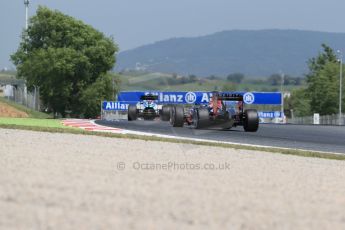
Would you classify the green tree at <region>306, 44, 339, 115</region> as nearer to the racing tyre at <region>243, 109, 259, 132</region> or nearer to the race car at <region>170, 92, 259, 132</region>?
the racing tyre at <region>243, 109, 259, 132</region>

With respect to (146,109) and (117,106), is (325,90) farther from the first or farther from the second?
(146,109)

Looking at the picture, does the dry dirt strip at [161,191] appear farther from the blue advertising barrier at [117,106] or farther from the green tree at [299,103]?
the green tree at [299,103]

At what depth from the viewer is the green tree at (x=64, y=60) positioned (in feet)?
229

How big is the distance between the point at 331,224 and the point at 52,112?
7064cm

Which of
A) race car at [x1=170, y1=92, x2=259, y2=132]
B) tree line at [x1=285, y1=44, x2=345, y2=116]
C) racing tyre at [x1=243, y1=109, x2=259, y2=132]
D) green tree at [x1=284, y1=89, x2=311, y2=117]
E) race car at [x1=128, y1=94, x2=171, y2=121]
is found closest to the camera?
race car at [x1=170, y1=92, x2=259, y2=132]

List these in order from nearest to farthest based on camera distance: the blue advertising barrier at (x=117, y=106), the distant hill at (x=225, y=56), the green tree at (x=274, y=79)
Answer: the green tree at (x=274, y=79) → the distant hill at (x=225, y=56) → the blue advertising barrier at (x=117, y=106)

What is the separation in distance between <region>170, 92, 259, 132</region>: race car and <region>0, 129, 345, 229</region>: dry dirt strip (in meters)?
9.71

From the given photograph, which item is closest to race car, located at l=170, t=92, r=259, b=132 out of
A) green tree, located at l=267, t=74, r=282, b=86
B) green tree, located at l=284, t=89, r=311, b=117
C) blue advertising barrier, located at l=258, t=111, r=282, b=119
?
green tree, located at l=267, t=74, r=282, b=86

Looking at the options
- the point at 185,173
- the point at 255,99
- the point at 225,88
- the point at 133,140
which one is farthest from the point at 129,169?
the point at 255,99

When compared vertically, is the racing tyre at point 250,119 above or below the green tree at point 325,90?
below

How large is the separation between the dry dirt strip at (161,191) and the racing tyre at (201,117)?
9700 mm

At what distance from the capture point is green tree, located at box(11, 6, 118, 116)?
69.8m

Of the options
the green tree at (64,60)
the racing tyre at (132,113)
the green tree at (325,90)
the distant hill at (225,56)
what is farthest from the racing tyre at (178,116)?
the green tree at (325,90)

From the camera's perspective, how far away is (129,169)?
1091cm
